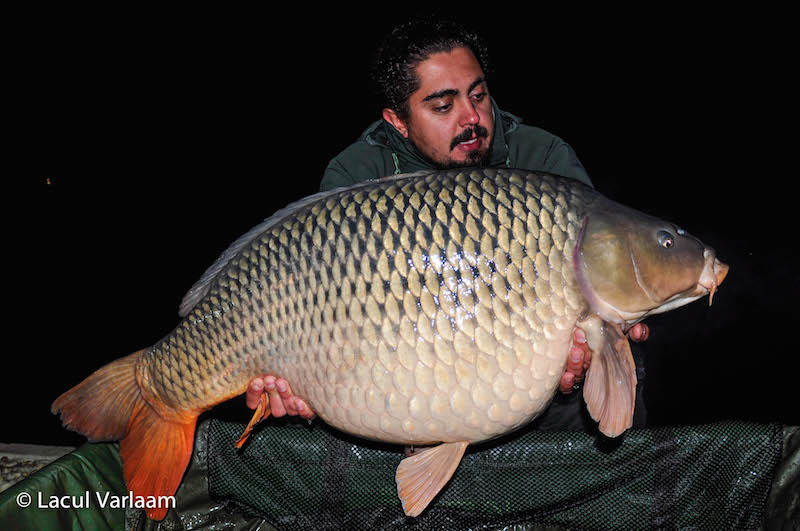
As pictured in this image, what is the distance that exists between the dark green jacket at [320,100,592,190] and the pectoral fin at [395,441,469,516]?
0.98 meters

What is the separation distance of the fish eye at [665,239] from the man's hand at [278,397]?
82 cm

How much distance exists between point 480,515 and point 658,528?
1.50 feet

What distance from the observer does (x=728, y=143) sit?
925 centimetres

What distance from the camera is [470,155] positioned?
183cm

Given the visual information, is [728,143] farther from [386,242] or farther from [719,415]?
[386,242]

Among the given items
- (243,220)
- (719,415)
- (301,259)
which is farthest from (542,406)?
(243,220)

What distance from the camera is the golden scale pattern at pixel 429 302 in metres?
1.11

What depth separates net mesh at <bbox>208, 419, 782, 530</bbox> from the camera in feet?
4.83

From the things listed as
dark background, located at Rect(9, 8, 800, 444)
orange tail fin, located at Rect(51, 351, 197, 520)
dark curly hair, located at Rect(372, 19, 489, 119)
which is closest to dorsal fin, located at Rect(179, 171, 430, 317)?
orange tail fin, located at Rect(51, 351, 197, 520)

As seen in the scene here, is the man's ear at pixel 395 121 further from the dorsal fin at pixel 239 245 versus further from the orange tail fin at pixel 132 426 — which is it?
the orange tail fin at pixel 132 426

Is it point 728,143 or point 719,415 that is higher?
point 728,143

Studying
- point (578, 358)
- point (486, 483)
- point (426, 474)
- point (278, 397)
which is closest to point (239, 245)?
point (278, 397)

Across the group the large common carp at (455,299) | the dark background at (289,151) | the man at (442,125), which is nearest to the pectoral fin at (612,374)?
the large common carp at (455,299)

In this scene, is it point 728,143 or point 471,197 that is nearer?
point 471,197
